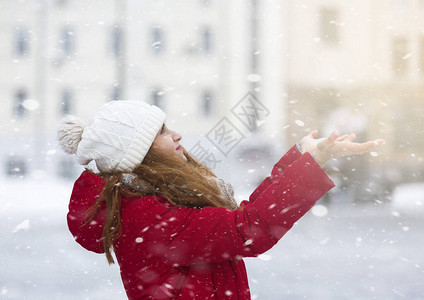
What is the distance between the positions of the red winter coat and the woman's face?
0.18 meters

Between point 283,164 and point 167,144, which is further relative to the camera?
point 283,164

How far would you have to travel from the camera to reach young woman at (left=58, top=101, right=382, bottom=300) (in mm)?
1304

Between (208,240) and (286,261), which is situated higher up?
(208,240)

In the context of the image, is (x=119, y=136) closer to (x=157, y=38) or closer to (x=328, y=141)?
(x=328, y=141)

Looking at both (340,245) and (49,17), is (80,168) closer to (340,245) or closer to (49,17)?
(49,17)

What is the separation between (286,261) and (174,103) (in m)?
11.6

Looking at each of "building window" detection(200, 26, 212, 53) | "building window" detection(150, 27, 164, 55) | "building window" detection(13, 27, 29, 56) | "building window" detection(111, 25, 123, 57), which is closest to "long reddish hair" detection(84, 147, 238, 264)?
"building window" detection(200, 26, 212, 53)

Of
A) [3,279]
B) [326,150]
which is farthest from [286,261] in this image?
[326,150]

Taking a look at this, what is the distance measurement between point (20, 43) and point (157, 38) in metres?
5.01

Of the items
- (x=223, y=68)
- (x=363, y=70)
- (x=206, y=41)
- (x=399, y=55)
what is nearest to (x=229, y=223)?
(x=223, y=68)

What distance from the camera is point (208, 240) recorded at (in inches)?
51.4

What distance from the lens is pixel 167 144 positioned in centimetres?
153

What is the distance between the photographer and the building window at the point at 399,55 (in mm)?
17328

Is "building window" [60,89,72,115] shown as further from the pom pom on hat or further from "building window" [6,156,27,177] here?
the pom pom on hat
